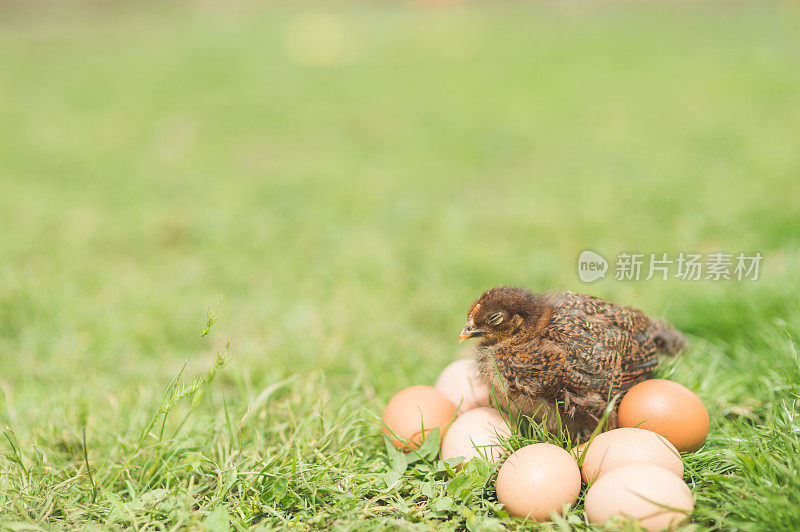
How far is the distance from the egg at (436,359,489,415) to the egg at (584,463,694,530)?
0.61 m

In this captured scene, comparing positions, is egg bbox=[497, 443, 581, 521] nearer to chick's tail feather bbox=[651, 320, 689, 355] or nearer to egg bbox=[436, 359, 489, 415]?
egg bbox=[436, 359, 489, 415]

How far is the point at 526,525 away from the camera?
6.34 ft

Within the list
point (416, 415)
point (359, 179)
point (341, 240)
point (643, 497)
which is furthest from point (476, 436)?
point (359, 179)

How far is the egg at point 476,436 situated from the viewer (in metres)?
2.16

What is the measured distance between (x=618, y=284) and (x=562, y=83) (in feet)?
19.7

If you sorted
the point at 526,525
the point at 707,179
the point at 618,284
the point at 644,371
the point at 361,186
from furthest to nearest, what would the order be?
the point at 361,186
the point at 707,179
the point at 618,284
the point at 644,371
the point at 526,525

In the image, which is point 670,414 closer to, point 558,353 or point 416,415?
point 558,353

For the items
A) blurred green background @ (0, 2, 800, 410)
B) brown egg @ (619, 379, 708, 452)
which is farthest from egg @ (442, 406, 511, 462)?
blurred green background @ (0, 2, 800, 410)

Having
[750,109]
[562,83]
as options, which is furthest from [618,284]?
[562,83]

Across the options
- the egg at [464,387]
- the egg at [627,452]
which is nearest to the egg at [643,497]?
the egg at [627,452]

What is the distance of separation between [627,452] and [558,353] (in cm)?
40

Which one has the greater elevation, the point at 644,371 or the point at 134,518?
the point at 644,371

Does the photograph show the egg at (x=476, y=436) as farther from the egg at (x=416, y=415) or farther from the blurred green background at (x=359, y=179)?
the blurred green background at (x=359, y=179)

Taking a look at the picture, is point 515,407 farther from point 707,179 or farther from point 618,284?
point 707,179
